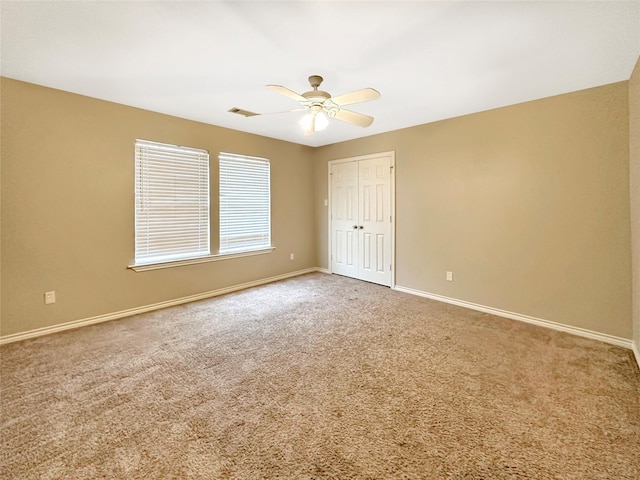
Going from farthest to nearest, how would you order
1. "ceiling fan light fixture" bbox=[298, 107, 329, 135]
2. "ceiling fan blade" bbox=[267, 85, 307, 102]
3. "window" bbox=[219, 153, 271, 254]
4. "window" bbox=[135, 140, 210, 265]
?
"window" bbox=[219, 153, 271, 254] → "window" bbox=[135, 140, 210, 265] → "ceiling fan light fixture" bbox=[298, 107, 329, 135] → "ceiling fan blade" bbox=[267, 85, 307, 102]

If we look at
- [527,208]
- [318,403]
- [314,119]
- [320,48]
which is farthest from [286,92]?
[527,208]

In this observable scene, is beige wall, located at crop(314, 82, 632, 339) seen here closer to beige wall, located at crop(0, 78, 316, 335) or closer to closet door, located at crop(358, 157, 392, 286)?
closet door, located at crop(358, 157, 392, 286)

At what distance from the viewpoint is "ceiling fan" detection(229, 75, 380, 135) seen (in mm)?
2232

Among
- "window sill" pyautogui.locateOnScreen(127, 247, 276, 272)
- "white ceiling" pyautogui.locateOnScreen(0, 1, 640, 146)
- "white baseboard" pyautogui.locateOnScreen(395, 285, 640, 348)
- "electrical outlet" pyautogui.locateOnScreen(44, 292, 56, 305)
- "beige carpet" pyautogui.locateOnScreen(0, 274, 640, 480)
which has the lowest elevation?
"beige carpet" pyautogui.locateOnScreen(0, 274, 640, 480)

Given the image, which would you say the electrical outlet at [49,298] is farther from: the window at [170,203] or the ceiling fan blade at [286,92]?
the ceiling fan blade at [286,92]

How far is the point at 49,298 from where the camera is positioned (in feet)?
9.66

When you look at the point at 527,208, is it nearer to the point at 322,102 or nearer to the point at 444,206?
the point at 444,206

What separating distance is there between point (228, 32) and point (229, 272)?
322 centimetres

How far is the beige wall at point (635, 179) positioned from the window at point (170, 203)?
4.55 metres

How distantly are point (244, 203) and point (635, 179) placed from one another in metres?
4.46

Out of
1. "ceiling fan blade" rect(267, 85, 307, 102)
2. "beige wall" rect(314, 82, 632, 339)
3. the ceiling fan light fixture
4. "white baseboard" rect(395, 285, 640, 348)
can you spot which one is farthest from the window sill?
"ceiling fan blade" rect(267, 85, 307, 102)

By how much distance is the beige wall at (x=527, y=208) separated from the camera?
2.75 meters

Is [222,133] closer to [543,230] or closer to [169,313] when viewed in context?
[169,313]

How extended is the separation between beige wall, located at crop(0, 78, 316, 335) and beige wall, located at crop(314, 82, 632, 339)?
3.26m
